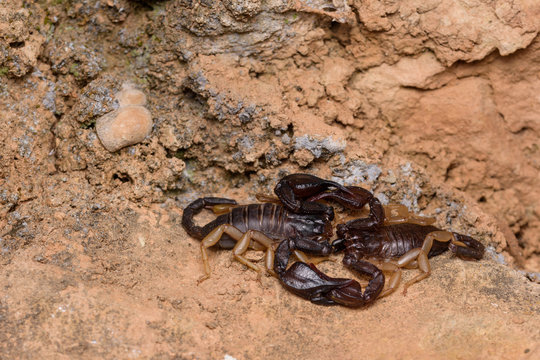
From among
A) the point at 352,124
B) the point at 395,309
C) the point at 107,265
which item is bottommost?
the point at 107,265

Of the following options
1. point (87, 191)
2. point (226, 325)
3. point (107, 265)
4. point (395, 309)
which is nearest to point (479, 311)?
point (395, 309)

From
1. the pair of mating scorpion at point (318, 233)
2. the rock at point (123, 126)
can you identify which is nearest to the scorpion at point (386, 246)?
the pair of mating scorpion at point (318, 233)

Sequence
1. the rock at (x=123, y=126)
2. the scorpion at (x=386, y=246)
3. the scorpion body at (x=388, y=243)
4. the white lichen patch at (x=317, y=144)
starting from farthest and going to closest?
the white lichen patch at (x=317, y=144) < the rock at (x=123, y=126) < the scorpion body at (x=388, y=243) < the scorpion at (x=386, y=246)

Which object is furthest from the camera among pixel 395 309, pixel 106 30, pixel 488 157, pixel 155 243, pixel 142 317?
pixel 488 157

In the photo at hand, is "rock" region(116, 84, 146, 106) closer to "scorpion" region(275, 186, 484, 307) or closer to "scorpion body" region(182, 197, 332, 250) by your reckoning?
"scorpion body" region(182, 197, 332, 250)

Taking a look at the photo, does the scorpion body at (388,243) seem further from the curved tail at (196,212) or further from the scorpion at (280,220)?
the curved tail at (196,212)

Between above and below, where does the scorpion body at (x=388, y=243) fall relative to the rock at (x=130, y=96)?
below

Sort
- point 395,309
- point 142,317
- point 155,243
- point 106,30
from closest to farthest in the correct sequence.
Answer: point 142,317 → point 395,309 → point 155,243 → point 106,30

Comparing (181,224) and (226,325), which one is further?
(181,224)

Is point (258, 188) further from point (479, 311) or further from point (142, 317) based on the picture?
point (479, 311)
